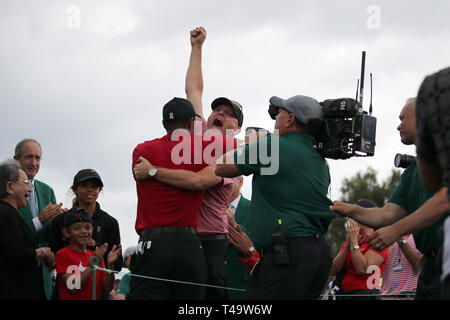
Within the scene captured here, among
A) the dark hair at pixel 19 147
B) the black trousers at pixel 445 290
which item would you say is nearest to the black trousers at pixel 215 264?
the dark hair at pixel 19 147

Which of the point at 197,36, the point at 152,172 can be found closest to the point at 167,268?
the point at 152,172

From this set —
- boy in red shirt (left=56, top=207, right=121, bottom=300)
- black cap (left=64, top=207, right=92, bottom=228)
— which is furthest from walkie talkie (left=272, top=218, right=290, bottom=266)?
black cap (left=64, top=207, right=92, bottom=228)

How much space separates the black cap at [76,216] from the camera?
6.80 metres

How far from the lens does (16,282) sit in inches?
243

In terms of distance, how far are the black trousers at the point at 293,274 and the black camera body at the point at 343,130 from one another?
756 millimetres

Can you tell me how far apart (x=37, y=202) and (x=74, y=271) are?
103 cm

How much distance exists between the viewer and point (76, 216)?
22.4ft

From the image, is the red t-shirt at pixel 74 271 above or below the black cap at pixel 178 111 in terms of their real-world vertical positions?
below

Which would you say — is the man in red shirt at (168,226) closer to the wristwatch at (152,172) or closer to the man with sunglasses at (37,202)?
the wristwatch at (152,172)

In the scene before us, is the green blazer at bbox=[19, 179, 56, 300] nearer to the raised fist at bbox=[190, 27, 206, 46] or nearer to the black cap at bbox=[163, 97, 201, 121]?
the black cap at bbox=[163, 97, 201, 121]

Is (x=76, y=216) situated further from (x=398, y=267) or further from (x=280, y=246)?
(x=398, y=267)
